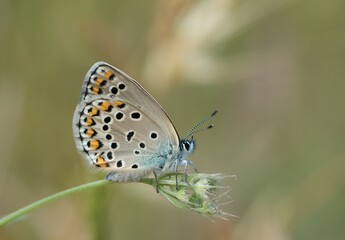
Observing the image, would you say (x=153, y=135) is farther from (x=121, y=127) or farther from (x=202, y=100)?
(x=202, y=100)

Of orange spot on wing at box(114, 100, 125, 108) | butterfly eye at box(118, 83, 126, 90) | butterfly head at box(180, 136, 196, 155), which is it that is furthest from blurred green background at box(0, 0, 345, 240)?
butterfly eye at box(118, 83, 126, 90)

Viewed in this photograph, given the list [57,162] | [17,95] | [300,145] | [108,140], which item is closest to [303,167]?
[300,145]

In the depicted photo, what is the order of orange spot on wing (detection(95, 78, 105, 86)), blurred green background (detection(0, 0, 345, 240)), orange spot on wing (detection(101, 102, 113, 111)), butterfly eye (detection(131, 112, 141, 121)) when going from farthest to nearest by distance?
blurred green background (detection(0, 0, 345, 240)) < butterfly eye (detection(131, 112, 141, 121)) < orange spot on wing (detection(101, 102, 113, 111)) < orange spot on wing (detection(95, 78, 105, 86))

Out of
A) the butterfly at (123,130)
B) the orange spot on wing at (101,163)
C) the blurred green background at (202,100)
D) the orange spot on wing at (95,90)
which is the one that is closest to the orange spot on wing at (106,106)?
the butterfly at (123,130)

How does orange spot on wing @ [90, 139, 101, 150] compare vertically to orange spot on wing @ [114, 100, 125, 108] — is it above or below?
below

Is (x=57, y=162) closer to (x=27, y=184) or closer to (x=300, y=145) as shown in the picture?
(x=27, y=184)

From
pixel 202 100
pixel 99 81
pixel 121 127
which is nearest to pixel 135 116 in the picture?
pixel 121 127

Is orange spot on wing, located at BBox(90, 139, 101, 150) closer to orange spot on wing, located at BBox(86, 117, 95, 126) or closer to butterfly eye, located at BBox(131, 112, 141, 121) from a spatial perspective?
orange spot on wing, located at BBox(86, 117, 95, 126)
